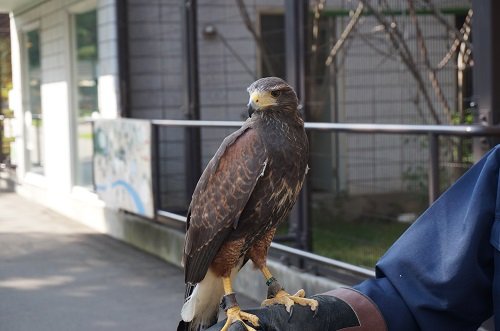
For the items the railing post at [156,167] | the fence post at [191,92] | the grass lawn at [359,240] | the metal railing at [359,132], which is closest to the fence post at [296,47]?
the metal railing at [359,132]

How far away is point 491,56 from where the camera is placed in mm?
4684

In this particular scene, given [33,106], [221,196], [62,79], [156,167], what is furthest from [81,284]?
[33,106]

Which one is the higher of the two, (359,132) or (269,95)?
(269,95)

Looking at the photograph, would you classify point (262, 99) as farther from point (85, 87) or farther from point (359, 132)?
point (85, 87)

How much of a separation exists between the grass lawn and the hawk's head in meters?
4.11

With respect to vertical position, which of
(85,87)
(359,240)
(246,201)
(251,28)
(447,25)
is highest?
(251,28)

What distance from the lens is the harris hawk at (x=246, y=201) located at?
2492 millimetres

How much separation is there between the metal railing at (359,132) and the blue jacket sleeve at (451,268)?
1812 millimetres

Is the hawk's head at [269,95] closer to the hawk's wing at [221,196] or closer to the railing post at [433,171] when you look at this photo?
the hawk's wing at [221,196]

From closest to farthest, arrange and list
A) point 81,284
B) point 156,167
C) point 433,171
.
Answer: point 433,171 → point 81,284 → point 156,167

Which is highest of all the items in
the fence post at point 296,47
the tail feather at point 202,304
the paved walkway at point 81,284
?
the fence post at point 296,47

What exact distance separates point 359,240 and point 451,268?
4218 millimetres

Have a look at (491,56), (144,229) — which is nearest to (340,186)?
(144,229)

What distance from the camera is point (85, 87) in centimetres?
1126
